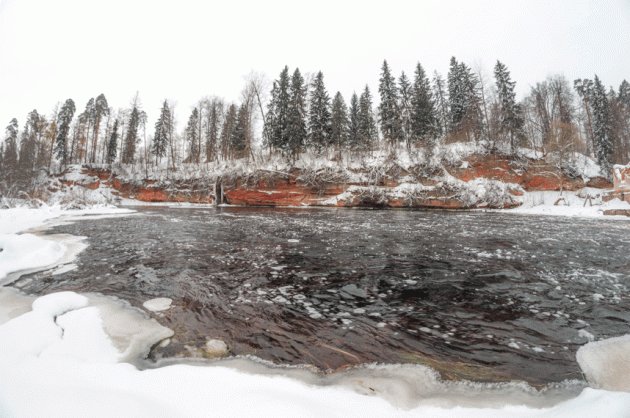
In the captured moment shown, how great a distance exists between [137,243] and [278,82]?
142ft

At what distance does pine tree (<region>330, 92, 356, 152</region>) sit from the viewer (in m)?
47.2

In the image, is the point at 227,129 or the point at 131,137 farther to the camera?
the point at 131,137

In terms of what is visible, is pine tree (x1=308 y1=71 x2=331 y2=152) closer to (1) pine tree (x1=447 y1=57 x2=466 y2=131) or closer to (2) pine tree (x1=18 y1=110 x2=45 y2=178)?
(1) pine tree (x1=447 y1=57 x2=466 y2=131)

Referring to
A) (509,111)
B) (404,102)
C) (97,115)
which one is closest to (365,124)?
(404,102)

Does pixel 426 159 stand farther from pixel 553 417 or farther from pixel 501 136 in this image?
pixel 553 417

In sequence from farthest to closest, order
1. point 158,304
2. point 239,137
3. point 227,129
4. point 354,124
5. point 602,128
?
point 227,129 → point 354,124 → point 239,137 → point 602,128 → point 158,304

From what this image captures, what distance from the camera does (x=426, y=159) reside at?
123 ft

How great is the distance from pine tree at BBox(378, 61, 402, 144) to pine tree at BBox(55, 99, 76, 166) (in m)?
63.8

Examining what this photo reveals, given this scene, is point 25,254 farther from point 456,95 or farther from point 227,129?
point 456,95

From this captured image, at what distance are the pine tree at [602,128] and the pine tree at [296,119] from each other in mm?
39593

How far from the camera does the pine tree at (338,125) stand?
47.2m

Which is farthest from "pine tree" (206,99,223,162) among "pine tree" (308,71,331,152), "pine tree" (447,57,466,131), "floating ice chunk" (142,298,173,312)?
"floating ice chunk" (142,298,173,312)

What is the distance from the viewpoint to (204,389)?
98.7 inches

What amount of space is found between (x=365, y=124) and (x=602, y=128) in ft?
102
